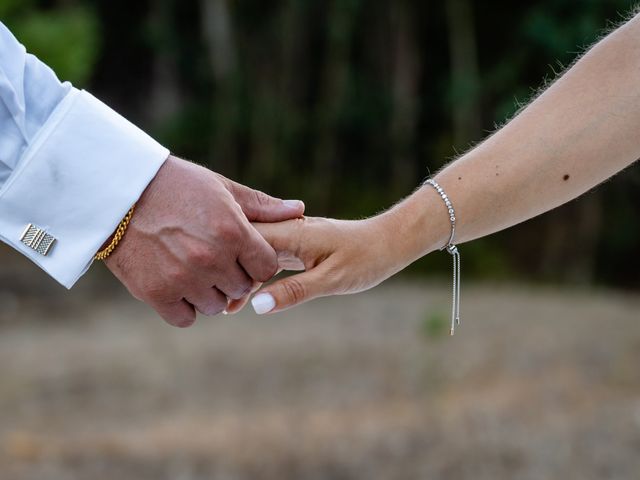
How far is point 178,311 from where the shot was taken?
6.74 feet

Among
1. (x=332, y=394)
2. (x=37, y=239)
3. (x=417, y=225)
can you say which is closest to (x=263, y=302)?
(x=417, y=225)

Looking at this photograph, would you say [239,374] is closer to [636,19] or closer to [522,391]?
[522,391]

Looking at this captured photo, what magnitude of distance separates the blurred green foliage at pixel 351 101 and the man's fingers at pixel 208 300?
28.0 ft

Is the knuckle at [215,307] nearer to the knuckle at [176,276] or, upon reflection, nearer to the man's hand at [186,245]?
the man's hand at [186,245]

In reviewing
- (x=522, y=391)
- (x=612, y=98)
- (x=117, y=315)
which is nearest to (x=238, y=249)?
(x=612, y=98)

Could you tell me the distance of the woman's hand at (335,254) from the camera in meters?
1.99

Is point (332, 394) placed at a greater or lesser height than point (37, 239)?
lesser

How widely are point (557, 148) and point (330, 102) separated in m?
9.67

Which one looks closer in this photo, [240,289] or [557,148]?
[557,148]

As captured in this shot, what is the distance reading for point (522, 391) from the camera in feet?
17.8

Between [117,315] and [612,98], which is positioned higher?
[612,98]

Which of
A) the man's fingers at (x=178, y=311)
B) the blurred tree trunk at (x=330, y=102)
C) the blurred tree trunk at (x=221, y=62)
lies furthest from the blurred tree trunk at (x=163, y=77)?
the man's fingers at (x=178, y=311)

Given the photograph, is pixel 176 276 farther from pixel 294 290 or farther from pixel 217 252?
pixel 294 290

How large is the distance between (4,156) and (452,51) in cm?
973
